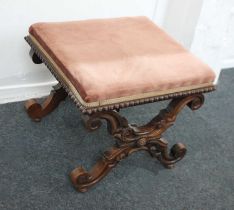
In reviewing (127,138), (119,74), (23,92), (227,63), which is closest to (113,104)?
(119,74)

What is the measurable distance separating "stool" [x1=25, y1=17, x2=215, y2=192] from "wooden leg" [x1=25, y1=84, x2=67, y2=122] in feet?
0.59

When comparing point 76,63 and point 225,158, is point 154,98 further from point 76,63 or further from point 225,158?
point 225,158

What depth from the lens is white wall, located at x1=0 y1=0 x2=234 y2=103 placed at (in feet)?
4.90

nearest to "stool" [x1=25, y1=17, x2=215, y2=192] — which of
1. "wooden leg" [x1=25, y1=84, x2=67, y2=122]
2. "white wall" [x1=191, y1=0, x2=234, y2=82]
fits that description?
"wooden leg" [x1=25, y1=84, x2=67, y2=122]

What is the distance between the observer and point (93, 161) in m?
1.44

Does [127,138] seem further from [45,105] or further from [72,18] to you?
[72,18]

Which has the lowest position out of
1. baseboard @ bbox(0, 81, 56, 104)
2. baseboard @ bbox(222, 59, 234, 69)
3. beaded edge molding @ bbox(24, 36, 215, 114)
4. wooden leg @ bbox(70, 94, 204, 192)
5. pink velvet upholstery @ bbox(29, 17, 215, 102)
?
baseboard @ bbox(222, 59, 234, 69)

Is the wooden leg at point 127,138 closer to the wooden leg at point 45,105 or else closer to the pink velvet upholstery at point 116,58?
the pink velvet upholstery at point 116,58

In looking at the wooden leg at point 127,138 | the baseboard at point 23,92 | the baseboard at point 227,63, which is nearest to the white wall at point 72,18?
the baseboard at point 23,92

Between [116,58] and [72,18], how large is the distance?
48 centimetres

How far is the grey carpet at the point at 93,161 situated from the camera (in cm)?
130

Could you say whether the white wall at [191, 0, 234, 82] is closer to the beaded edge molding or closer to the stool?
the stool

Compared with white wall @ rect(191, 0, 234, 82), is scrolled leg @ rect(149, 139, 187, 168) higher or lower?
lower

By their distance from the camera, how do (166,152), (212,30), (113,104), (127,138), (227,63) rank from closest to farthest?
(113,104) < (127,138) < (166,152) < (212,30) < (227,63)
